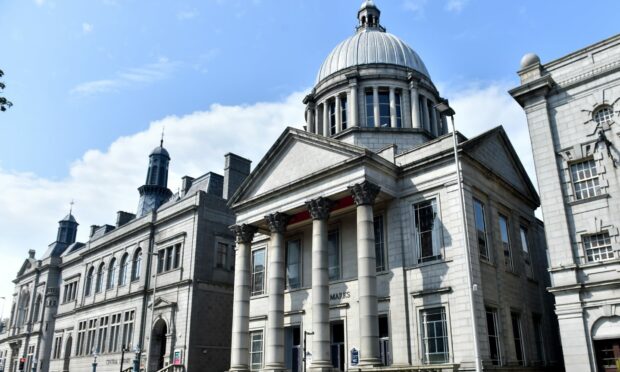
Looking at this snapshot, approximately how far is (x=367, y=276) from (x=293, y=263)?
29.2ft

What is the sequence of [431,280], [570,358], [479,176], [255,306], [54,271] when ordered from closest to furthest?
[570,358] → [431,280] → [479,176] → [255,306] → [54,271]

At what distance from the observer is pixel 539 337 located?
94.1ft

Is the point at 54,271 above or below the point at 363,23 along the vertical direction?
below

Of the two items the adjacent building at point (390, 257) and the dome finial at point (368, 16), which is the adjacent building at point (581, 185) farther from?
the dome finial at point (368, 16)

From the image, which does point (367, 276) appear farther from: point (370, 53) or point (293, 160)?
point (370, 53)

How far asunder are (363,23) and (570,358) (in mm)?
33933

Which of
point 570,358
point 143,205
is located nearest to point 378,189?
point 570,358

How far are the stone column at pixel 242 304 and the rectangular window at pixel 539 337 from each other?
16001 millimetres

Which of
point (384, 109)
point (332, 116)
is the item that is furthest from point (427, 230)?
point (332, 116)

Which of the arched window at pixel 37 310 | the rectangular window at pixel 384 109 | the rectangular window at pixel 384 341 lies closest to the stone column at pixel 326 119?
the rectangular window at pixel 384 109

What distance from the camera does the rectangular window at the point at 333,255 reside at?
2955 centimetres

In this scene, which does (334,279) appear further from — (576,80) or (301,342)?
(576,80)

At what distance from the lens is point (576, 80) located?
22984 millimetres

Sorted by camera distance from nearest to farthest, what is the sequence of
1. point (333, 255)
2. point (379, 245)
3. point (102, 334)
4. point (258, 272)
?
1. point (379, 245)
2. point (333, 255)
3. point (258, 272)
4. point (102, 334)
